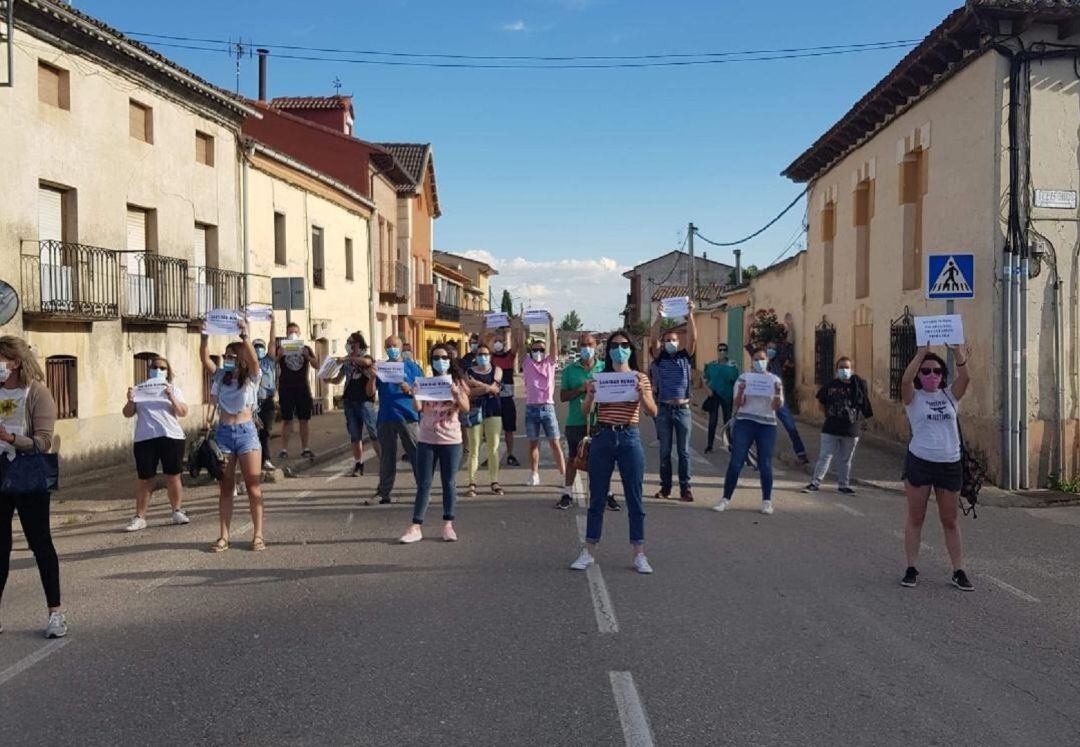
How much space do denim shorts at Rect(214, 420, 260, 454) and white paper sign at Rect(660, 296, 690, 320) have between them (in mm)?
4156

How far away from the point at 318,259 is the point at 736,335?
14.5 metres

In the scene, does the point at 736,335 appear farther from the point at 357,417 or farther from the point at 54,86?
the point at 54,86

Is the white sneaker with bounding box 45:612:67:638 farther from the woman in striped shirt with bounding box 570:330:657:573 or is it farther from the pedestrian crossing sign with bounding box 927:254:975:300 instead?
the pedestrian crossing sign with bounding box 927:254:975:300

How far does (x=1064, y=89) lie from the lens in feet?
38.9

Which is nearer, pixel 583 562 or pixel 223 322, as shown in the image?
pixel 583 562

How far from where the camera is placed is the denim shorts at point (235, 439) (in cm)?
773

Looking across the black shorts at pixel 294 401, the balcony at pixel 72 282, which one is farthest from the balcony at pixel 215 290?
the black shorts at pixel 294 401

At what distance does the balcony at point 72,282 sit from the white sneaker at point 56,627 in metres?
8.56

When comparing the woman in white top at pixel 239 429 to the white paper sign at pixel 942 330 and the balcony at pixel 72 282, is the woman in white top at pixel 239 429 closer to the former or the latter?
the white paper sign at pixel 942 330

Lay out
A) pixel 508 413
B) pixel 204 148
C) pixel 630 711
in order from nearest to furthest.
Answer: pixel 630 711, pixel 508 413, pixel 204 148

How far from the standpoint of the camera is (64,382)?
13.7 meters

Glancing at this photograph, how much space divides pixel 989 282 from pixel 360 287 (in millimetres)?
21757

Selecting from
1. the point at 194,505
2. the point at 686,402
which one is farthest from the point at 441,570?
the point at 194,505

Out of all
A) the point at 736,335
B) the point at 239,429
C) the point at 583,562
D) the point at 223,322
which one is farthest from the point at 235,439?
the point at 736,335
